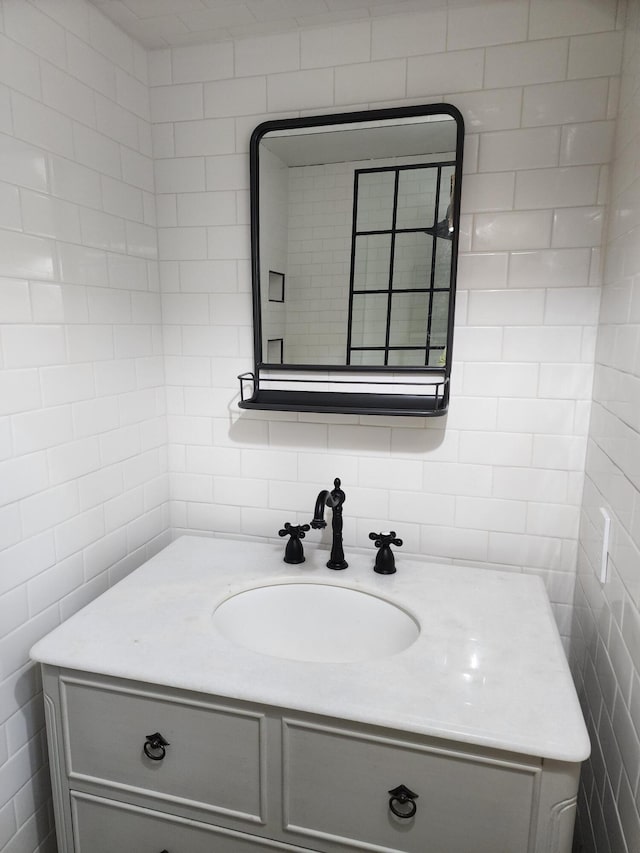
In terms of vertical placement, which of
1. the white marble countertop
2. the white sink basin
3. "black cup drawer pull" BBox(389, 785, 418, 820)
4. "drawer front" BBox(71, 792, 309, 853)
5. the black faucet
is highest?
the black faucet

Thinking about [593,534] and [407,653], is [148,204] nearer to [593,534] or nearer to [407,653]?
[407,653]

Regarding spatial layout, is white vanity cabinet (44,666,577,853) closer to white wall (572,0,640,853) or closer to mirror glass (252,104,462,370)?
white wall (572,0,640,853)

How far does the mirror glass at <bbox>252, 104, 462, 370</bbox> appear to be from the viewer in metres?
1.42

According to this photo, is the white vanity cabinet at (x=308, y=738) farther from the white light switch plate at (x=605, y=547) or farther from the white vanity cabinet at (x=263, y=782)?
the white light switch plate at (x=605, y=547)

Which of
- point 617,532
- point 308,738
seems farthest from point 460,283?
point 308,738

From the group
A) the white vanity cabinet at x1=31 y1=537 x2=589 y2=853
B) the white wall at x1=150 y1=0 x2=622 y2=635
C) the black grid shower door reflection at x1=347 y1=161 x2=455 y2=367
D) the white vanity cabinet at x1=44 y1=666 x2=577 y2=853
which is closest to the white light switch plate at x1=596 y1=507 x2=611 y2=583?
the white vanity cabinet at x1=31 y1=537 x2=589 y2=853

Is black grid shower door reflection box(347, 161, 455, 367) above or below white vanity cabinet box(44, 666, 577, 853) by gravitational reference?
above

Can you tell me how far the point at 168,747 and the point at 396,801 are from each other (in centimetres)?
46

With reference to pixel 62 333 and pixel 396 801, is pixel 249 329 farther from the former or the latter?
pixel 396 801

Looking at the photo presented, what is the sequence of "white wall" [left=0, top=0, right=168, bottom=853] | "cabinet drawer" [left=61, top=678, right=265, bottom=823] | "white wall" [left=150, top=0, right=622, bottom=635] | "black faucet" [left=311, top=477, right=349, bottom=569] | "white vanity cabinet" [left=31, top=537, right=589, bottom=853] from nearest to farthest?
"white vanity cabinet" [left=31, top=537, right=589, bottom=853] < "cabinet drawer" [left=61, top=678, right=265, bottom=823] < "white wall" [left=0, top=0, right=168, bottom=853] < "white wall" [left=150, top=0, right=622, bottom=635] < "black faucet" [left=311, top=477, right=349, bottom=569]

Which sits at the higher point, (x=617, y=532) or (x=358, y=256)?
(x=358, y=256)

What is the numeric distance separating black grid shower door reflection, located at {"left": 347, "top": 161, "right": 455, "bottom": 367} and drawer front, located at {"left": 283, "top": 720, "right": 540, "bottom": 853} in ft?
3.05

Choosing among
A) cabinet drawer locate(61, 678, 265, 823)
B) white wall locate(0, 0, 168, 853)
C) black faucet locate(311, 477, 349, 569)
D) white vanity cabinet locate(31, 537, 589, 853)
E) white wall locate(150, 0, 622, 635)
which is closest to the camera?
white vanity cabinet locate(31, 537, 589, 853)

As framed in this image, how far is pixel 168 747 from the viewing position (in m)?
1.11
